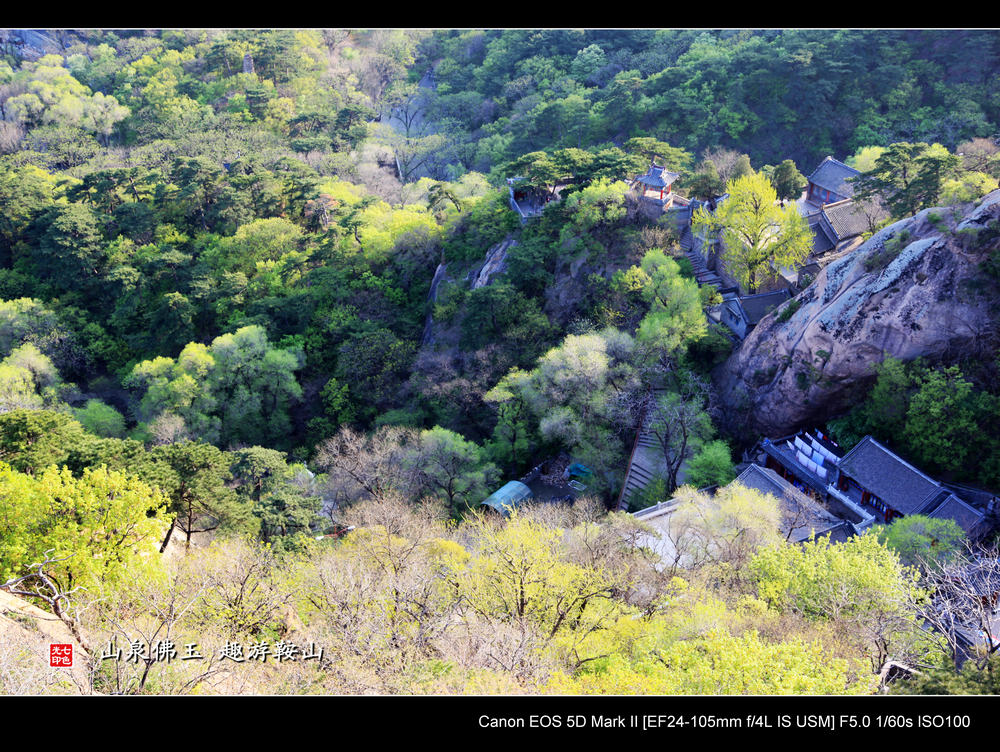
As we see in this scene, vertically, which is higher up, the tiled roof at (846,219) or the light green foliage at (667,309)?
the tiled roof at (846,219)

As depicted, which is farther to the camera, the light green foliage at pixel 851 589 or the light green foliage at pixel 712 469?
the light green foliage at pixel 712 469

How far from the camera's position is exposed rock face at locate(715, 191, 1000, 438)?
2211cm

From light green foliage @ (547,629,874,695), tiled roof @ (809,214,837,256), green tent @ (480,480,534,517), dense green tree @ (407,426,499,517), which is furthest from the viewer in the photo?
tiled roof @ (809,214,837,256)

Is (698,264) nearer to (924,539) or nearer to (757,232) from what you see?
(757,232)

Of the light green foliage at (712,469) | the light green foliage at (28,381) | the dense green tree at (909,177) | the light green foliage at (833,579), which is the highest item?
the dense green tree at (909,177)

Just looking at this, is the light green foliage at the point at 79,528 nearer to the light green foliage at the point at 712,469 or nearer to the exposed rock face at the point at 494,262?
the light green foliage at the point at 712,469

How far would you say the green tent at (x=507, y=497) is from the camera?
81.1 ft

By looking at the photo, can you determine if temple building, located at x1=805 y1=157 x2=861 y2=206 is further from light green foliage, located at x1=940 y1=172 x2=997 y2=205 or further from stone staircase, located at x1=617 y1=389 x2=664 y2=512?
stone staircase, located at x1=617 y1=389 x2=664 y2=512

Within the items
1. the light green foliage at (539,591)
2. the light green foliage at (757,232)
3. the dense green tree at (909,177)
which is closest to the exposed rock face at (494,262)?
the light green foliage at (757,232)

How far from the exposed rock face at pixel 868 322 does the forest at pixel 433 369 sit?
3.26 ft

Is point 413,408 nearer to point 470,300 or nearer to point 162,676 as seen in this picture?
point 470,300

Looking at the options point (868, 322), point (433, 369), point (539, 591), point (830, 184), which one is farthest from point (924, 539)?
point (830, 184)

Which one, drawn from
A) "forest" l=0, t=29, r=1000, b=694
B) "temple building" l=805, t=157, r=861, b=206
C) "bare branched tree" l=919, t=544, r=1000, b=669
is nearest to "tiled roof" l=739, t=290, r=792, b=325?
"forest" l=0, t=29, r=1000, b=694

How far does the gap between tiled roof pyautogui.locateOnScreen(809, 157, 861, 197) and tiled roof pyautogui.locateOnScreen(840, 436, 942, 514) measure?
14.7 metres
